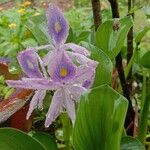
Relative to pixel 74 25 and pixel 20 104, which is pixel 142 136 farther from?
pixel 74 25

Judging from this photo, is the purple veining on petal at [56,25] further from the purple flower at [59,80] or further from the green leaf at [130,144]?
the green leaf at [130,144]

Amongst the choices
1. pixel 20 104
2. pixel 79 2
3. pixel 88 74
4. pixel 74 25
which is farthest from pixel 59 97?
pixel 79 2

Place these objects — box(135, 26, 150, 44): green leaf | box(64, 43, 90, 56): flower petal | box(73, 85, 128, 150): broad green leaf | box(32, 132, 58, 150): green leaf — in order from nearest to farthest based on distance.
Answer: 1. box(73, 85, 128, 150): broad green leaf
2. box(64, 43, 90, 56): flower petal
3. box(32, 132, 58, 150): green leaf
4. box(135, 26, 150, 44): green leaf

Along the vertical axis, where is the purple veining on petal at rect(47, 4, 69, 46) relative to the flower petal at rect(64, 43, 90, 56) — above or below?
above

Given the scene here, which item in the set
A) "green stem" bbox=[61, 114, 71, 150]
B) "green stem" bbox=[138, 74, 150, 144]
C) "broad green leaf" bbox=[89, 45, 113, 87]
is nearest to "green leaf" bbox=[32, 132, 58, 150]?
"green stem" bbox=[61, 114, 71, 150]

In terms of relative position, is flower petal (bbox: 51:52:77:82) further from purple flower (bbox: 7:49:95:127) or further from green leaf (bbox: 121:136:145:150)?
green leaf (bbox: 121:136:145:150)

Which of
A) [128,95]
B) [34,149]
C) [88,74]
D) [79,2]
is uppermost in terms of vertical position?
[88,74]

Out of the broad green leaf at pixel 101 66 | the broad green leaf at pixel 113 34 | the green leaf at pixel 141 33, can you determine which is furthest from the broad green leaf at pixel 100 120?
the green leaf at pixel 141 33

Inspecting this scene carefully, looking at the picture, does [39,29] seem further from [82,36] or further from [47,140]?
[47,140]
